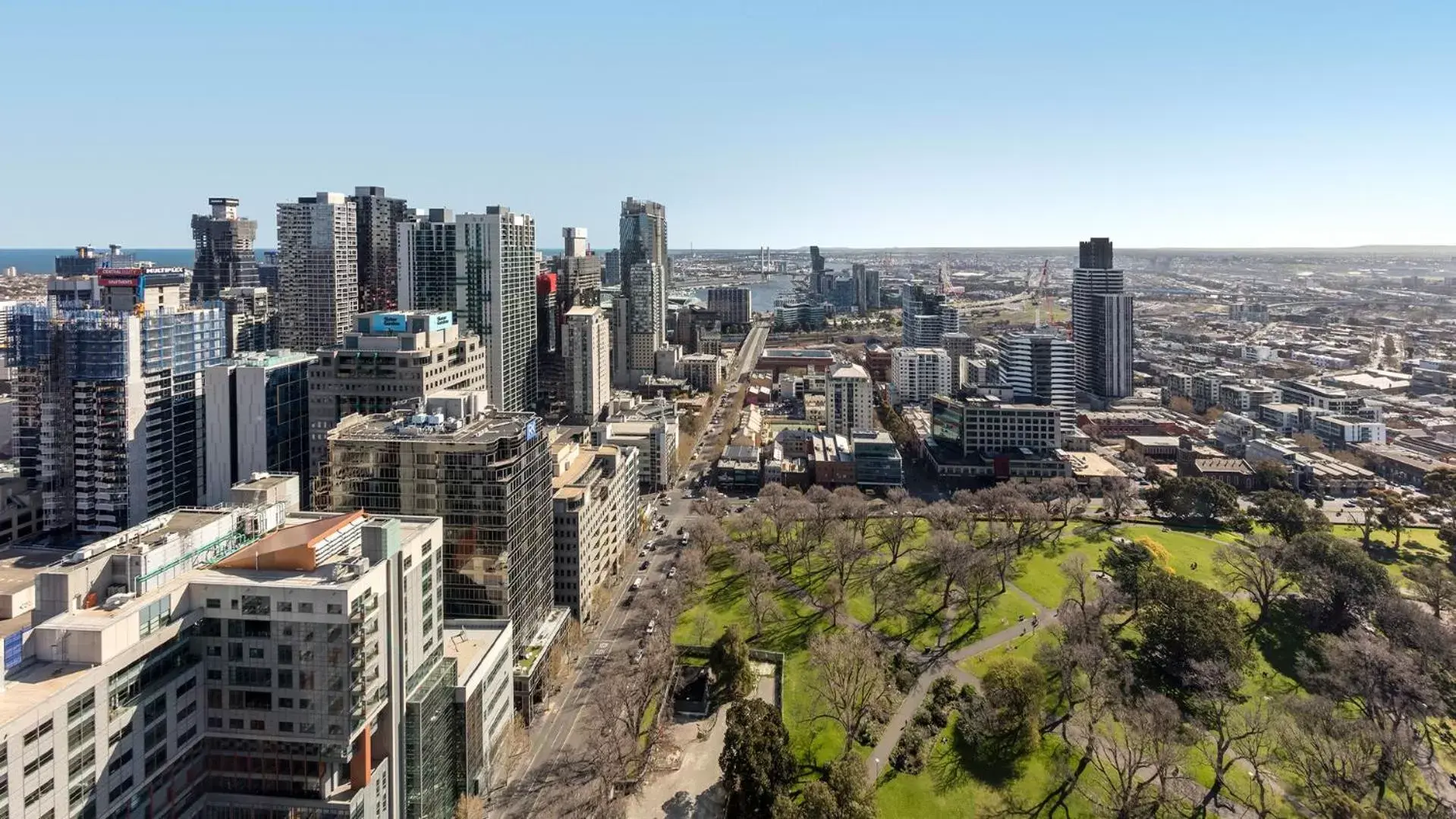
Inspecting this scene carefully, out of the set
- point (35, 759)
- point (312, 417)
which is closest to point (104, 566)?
point (35, 759)

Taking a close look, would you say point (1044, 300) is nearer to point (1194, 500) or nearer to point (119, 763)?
point (1194, 500)

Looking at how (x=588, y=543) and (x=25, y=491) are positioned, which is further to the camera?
(x=25, y=491)

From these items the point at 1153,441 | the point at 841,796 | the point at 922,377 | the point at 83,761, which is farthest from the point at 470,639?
the point at 922,377

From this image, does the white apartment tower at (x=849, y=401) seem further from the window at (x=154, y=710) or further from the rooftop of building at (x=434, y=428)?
the window at (x=154, y=710)

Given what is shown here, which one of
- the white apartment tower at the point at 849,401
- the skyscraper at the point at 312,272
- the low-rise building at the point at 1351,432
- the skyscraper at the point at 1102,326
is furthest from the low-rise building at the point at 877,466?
the skyscraper at the point at 312,272

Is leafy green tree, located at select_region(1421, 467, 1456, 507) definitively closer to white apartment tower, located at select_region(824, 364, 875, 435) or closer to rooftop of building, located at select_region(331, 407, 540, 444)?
white apartment tower, located at select_region(824, 364, 875, 435)

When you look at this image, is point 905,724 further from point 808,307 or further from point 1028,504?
point 808,307

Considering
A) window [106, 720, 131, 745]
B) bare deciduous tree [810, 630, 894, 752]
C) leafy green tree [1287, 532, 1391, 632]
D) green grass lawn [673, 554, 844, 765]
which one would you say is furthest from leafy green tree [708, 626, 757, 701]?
leafy green tree [1287, 532, 1391, 632]
